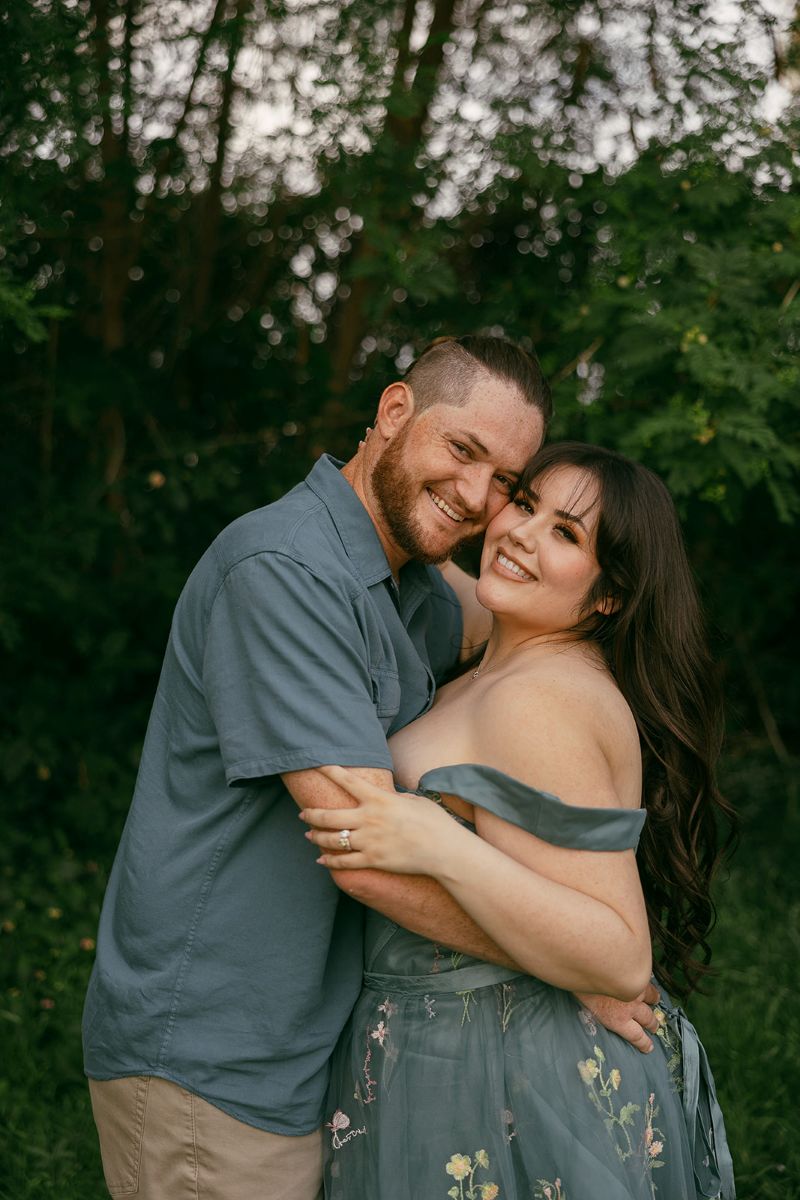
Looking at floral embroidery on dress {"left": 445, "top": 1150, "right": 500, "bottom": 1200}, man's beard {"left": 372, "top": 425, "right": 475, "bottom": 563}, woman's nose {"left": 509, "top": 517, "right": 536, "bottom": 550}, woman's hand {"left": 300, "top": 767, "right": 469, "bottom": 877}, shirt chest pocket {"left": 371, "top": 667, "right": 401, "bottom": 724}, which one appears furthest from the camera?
man's beard {"left": 372, "top": 425, "right": 475, "bottom": 563}

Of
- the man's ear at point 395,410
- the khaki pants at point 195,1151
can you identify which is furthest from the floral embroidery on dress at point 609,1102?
the man's ear at point 395,410

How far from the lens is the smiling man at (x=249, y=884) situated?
2189 millimetres

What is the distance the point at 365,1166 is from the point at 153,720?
0.99m

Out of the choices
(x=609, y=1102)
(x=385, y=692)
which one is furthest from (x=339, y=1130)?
(x=385, y=692)

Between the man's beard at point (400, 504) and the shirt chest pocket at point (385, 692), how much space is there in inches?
12.9

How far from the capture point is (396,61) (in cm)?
469

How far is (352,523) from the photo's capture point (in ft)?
8.24

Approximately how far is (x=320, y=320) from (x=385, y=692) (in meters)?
3.73

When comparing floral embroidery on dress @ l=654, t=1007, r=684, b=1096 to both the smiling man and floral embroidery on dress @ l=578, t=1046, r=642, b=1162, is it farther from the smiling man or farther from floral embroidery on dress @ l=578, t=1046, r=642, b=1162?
the smiling man

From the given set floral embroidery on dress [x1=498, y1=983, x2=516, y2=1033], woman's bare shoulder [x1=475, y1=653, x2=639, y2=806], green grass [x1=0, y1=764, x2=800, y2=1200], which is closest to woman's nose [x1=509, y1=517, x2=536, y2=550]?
woman's bare shoulder [x1=475, y1=653, x2=639, y2=806]

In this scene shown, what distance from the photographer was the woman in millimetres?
2156

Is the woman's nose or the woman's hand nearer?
A: the woman's hand

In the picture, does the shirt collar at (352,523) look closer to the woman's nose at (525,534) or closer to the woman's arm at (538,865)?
the woman's nose at (525,534)

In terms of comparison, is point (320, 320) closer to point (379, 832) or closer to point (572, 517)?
point (572, 517)
